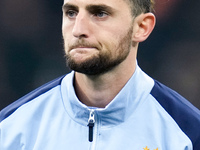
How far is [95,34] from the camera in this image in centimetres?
261

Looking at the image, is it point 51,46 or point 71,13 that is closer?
point 71,13

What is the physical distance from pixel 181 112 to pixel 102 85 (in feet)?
1.24

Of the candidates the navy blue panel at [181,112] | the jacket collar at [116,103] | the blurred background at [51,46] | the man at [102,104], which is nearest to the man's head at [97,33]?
the man at [102,104]

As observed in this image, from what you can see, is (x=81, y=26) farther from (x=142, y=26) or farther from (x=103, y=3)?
(x=142, y=26)

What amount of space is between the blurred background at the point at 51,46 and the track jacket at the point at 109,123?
214 cm

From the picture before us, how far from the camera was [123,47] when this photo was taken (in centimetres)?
276

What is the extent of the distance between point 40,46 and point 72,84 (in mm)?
2205

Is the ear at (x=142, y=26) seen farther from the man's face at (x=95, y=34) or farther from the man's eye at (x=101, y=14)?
the man's eye at (x=101, y=14)

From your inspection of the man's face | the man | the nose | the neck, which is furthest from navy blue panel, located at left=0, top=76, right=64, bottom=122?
the nose

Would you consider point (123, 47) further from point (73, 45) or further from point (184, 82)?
point (184, 82)

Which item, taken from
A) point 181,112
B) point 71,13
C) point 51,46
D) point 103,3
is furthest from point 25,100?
point 51,46

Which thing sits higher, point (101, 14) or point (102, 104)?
point (101, 14)

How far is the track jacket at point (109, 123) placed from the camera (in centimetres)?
268

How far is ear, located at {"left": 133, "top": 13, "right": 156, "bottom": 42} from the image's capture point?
9.37ft
